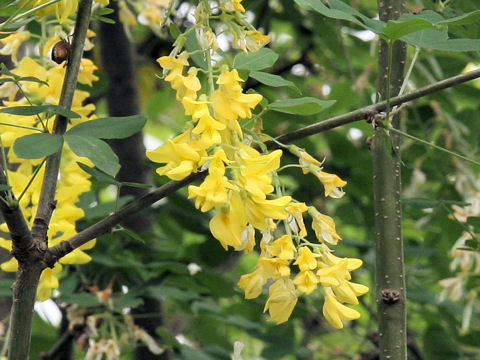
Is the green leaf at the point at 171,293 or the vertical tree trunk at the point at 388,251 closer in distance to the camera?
the vertical tree trunk at the point at 388,251

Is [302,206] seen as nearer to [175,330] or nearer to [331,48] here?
[331,48]

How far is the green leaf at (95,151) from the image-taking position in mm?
960

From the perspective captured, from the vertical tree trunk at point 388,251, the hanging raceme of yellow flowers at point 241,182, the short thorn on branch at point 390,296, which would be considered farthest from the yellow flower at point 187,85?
the short thorn on branch at point 390,296

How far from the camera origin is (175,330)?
2498mm

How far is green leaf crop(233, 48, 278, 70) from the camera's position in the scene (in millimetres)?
1050

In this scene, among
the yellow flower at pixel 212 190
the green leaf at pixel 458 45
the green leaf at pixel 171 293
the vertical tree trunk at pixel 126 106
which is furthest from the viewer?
the vertical tree trunk at pixel 126 106

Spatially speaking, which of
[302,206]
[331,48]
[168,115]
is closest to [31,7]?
[302,206]

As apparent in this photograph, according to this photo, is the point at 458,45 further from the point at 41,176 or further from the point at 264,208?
the point at 41,176

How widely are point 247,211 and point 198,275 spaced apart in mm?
913

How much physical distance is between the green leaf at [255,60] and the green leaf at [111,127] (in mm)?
139

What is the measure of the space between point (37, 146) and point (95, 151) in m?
0.07

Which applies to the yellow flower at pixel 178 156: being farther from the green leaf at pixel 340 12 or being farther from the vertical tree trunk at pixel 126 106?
the vertical tree trunk at pixel 126 106

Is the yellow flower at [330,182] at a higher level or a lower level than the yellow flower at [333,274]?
higher

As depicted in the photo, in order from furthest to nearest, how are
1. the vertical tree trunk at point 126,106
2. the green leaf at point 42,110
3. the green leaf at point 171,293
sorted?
the vertical tree trunk at point 126,106, the green leaf at point 171,293, the green leaf at point 42,110
